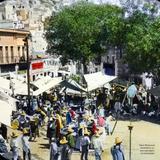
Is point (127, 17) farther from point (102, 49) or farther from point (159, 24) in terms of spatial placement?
point (102, 49)

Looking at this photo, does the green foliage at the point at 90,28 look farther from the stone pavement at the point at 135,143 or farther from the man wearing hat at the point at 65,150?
the man wearing hat at the point at 65,150

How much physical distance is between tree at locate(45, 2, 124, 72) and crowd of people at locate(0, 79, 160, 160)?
4846 mm

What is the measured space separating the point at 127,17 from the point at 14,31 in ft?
6.60

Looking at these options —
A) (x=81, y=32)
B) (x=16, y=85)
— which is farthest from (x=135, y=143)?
(x=81, y=32)

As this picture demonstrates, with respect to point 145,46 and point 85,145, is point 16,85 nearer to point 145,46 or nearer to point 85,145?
point 145,46

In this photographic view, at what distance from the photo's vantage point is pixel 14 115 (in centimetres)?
566

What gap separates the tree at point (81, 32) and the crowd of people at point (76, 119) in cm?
485

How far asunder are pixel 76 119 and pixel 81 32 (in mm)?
7955

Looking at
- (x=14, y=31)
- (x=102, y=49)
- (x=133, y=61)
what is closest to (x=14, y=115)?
(x=133, y=61)

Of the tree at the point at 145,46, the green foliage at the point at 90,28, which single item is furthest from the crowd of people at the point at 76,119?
the green foliage at the point at 90,28

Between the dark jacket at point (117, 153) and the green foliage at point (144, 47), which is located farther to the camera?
the green foliage at point (144, 47)

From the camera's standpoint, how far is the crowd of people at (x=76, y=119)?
3.87m

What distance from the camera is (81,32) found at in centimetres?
1328

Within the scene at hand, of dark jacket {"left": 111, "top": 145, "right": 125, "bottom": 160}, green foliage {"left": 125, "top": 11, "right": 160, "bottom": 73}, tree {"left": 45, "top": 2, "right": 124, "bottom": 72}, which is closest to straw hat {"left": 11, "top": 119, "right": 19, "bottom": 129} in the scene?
dark jacket {"left": 111, "top": 145, "right": 125, "bottom": 160}
